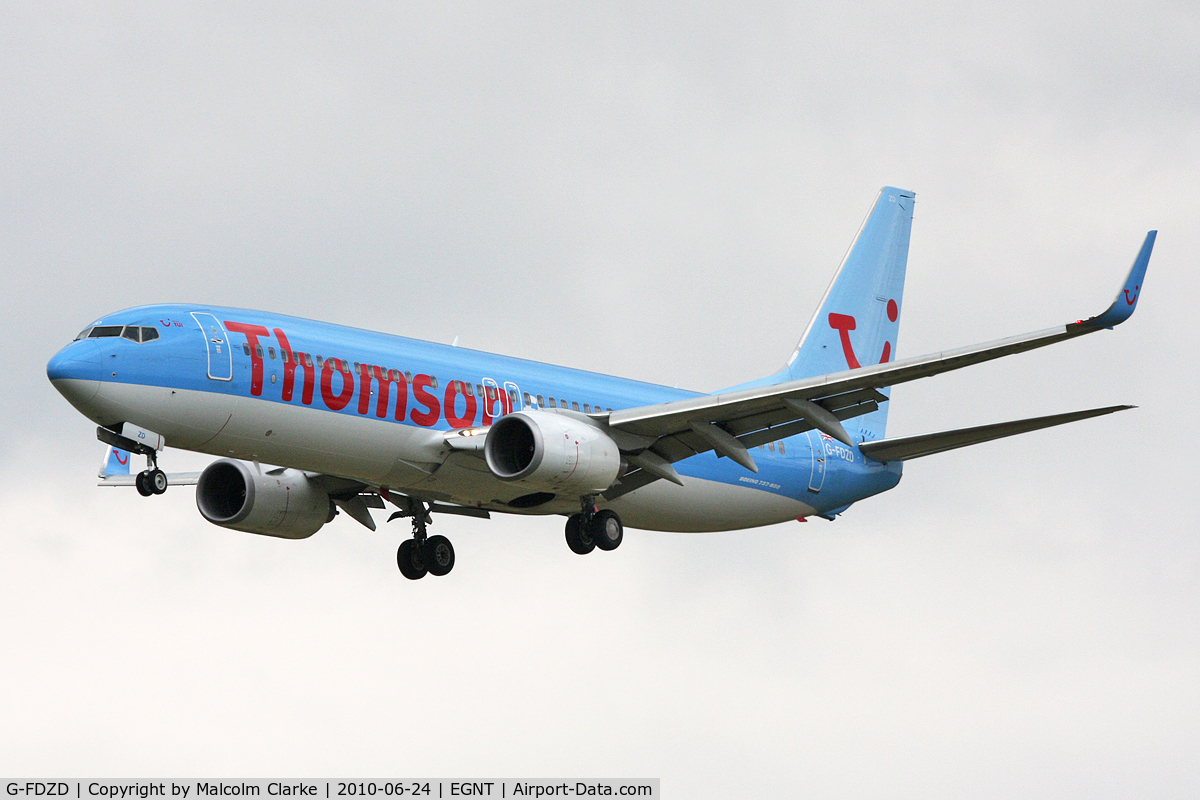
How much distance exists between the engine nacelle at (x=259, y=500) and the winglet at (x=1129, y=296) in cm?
1864

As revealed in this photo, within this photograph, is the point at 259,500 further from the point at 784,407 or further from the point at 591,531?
the point at 784,407

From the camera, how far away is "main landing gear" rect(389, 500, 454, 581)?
39.1m

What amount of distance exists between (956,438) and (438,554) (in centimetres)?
1268

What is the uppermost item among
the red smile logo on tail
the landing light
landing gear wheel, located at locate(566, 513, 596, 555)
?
the red smile logo on tail

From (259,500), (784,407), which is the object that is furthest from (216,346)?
(784,407)

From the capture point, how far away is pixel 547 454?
32.8 meters

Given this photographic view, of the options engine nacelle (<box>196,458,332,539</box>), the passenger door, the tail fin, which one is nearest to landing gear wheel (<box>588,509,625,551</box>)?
engine nacelle (<box>196,458,332,539</box>)

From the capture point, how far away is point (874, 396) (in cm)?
3366

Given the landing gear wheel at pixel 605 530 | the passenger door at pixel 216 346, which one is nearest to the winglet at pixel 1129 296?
the landing gear wheel at pixel 605 530

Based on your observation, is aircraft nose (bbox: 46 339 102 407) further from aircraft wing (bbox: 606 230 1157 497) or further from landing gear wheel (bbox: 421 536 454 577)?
landing gear wheel (bbox: 421 536 454 577)

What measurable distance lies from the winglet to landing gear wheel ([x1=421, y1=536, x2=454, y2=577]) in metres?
17.2

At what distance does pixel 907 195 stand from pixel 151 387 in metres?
28.4

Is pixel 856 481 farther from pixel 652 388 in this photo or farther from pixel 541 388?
pixel 541 388

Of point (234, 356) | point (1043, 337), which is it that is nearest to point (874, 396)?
point (1043, 337)
